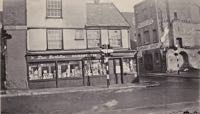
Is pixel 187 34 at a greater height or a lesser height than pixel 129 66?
greater

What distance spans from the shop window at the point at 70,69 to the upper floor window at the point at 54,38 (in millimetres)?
1168

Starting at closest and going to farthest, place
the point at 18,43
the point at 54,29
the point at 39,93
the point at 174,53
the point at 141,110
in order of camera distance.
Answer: the point at 141,110
the point at 39,93
the point at 18,43
the point at 54,29
the point at 174,53

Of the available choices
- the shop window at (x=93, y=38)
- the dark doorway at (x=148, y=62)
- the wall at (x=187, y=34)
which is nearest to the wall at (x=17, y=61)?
the shop window at (x=93, y=38)

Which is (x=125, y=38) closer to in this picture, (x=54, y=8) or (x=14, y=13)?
(x=54, y=8)

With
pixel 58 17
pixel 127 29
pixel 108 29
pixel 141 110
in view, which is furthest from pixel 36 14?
pixel 141 110

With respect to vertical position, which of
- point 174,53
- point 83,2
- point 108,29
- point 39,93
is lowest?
point 39,93

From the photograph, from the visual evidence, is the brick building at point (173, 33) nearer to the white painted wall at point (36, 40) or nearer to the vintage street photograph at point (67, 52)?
the vintage street photograph at point (67, 52)

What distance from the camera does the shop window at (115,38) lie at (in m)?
15.6

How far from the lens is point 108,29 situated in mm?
15594

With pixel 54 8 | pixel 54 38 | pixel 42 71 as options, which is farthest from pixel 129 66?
pixel 54 8

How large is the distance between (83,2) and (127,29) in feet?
11.4

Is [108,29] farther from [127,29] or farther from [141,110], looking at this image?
[141,110]

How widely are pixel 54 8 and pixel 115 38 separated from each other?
14.3 feet

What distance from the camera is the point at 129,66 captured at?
51.2 ft
